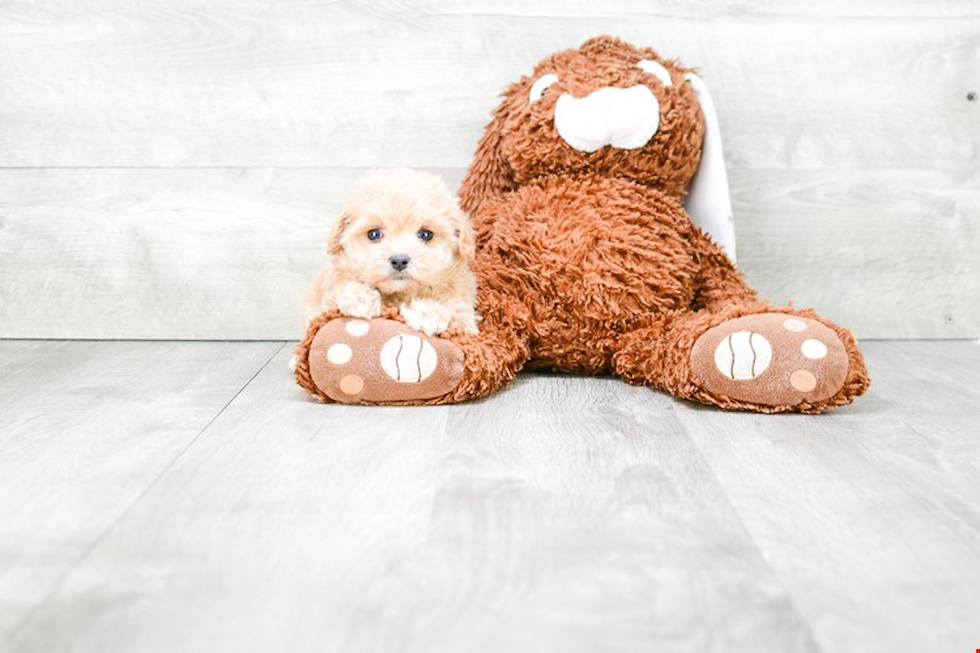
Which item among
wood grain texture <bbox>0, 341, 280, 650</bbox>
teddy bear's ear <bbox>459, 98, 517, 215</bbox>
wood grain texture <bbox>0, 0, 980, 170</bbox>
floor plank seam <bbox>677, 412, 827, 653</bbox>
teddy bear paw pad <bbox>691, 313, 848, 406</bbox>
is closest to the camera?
floor plank seam <bbox>677, 412, 827, 653</bbox>

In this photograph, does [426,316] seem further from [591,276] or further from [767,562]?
[767,562]

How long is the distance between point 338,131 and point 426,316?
20.4 inches

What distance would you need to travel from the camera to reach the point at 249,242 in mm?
1518

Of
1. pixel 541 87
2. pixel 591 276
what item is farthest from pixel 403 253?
pixel 541 87

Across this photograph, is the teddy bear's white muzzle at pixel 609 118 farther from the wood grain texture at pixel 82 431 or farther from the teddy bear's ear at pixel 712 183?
the wood grain texture at pixel 82 431

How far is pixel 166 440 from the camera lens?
3.15 ft

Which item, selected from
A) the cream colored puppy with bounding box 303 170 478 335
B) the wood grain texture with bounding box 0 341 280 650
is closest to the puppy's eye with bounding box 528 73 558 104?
the cream colored puppy with bounding box 303 170 478 335

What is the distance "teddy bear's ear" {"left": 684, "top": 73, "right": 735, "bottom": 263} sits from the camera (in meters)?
1.30

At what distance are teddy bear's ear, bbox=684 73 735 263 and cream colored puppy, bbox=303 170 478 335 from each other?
1.26ft

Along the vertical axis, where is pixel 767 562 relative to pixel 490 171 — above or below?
below

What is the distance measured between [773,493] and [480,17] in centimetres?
95

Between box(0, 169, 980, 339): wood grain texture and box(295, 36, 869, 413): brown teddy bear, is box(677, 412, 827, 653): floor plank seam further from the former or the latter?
box(0, 169, 980, 339): wood grain texture

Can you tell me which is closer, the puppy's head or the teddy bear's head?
the puppy's head

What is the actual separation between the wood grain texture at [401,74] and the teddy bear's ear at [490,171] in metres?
0.13
